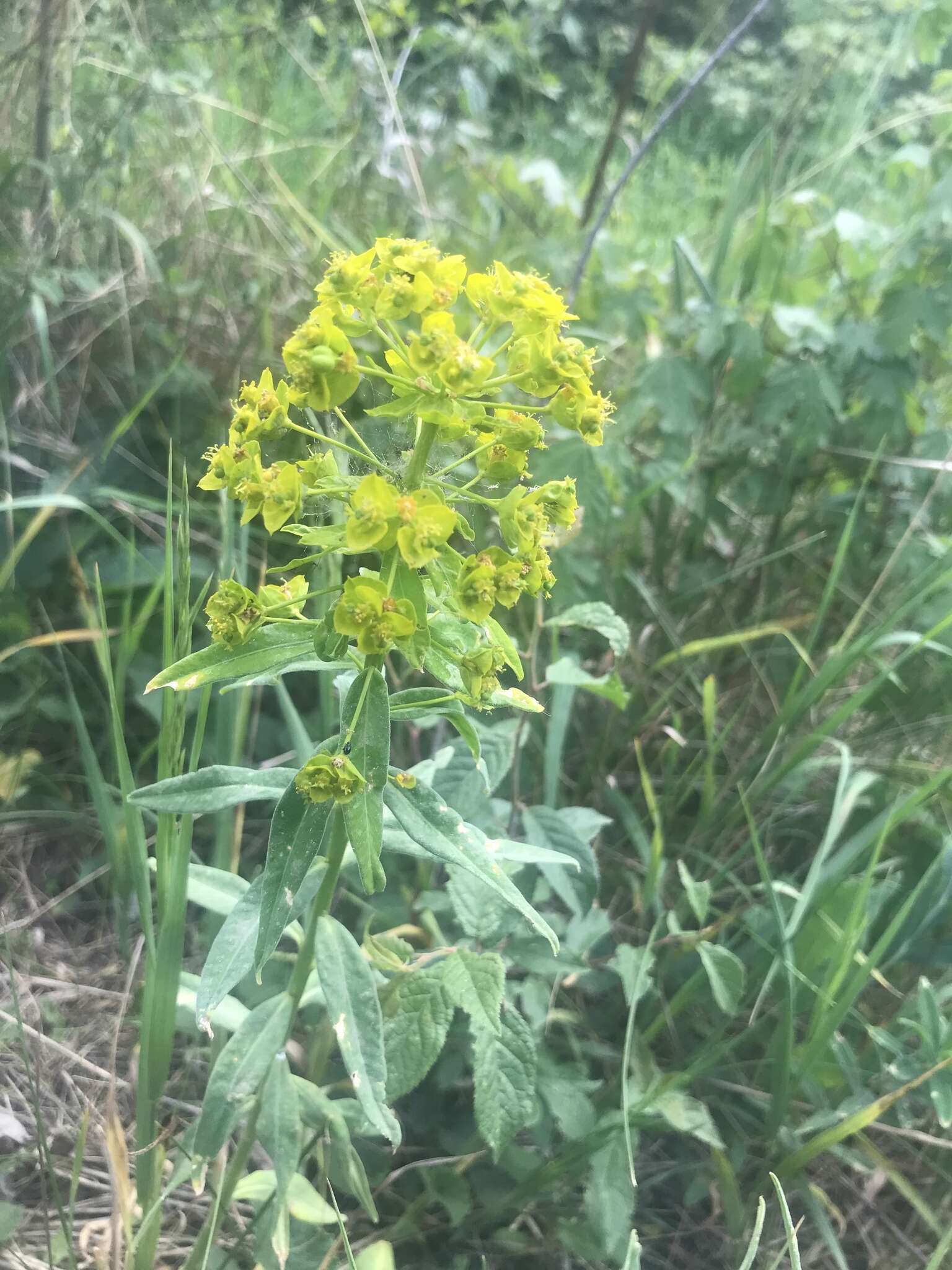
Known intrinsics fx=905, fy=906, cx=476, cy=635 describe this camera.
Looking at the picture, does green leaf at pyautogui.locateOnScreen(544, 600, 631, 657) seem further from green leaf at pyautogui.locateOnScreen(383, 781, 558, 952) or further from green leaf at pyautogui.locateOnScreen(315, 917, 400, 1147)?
green leaf at pyautogui.locateOnScreen(315, 917, 400, 1147)

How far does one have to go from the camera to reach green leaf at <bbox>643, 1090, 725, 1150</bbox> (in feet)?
4.18

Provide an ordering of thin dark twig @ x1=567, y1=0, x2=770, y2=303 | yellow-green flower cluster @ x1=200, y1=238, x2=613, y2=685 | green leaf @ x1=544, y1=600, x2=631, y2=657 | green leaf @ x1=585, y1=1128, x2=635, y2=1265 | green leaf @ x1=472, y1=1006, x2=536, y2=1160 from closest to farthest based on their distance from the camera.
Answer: yellow-green flower cluster @ x1=200, y1=238, x2=613, y2=685, green leaf @ x1=472, y1=1006, x2=536, y2=1160, green leaf @ x1=585, y1=1128, x2=635, y2=1265, green leaf @ x1=544, y1=600, x2=631, y2=657, thin dark twig @ x1=567, y1=0, x2=770, y2=303

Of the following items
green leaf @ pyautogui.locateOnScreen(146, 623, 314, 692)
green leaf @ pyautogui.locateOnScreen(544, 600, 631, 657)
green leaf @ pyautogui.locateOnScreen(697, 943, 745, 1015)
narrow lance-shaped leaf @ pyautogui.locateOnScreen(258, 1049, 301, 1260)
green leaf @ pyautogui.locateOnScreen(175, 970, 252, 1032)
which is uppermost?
green leaf @ pyautogui.locateOnScreen(146, 623, 314, 692)

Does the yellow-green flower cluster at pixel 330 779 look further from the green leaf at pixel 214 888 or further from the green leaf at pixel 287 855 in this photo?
the green leaf at pixel 214 888

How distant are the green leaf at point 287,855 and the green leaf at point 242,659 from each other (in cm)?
13

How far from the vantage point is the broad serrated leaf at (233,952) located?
0.95 m

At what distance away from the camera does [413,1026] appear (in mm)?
1141

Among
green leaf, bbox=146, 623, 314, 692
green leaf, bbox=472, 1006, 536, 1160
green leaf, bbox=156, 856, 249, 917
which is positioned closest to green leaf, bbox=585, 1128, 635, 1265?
green leaf, bbox=472, 1006, 536, 1160

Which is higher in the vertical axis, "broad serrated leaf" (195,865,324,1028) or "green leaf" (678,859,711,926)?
"broad serrated leaf" (195,865,324,1028)

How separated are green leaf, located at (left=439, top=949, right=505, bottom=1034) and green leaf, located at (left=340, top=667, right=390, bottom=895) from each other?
28 cm

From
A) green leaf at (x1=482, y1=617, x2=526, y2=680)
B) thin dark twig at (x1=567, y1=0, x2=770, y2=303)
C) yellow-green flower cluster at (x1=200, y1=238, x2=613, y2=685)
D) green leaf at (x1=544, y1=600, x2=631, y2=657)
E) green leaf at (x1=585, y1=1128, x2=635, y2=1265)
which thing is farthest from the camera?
thin dark twig at (x1=567, y1=0, x2=770, y2=303)

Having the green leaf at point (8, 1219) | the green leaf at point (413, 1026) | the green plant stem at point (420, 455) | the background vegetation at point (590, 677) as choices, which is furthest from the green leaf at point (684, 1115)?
the green plant stem at point (420, 455)

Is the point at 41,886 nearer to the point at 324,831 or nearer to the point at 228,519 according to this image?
the point at 228,519

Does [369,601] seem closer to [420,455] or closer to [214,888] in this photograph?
[420,455]
